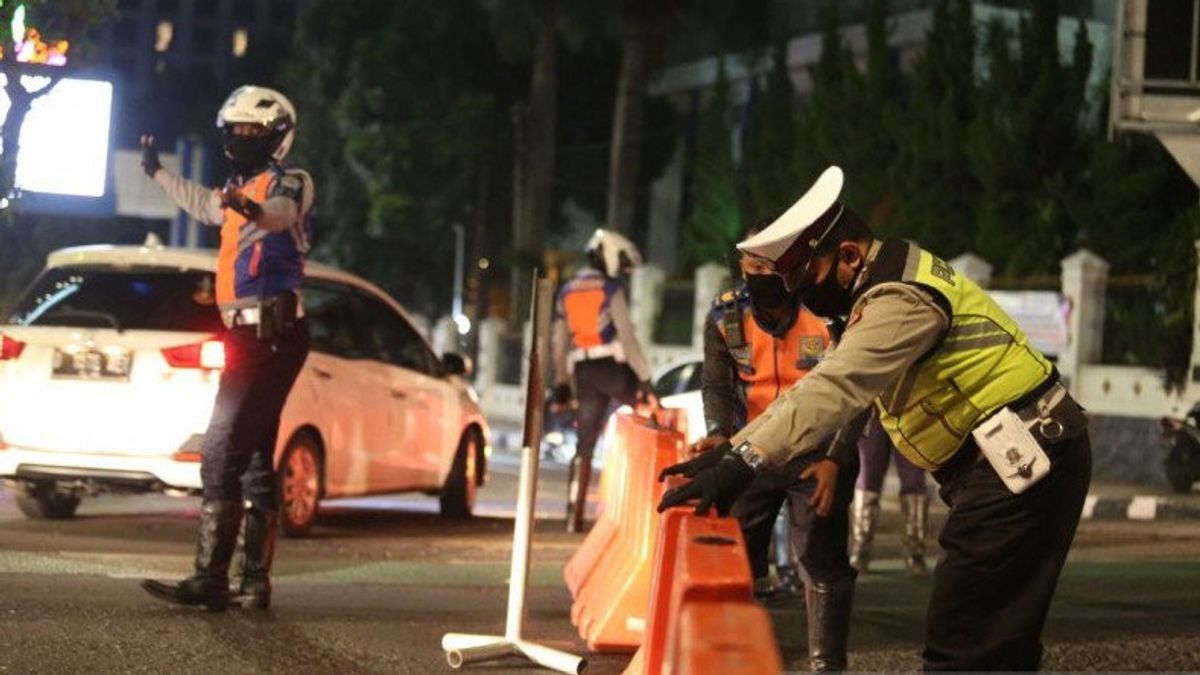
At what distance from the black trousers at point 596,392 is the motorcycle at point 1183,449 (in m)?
7.85

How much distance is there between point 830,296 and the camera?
5.99m

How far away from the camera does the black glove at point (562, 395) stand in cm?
1507

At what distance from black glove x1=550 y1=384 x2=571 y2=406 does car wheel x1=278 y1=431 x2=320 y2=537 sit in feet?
5.89

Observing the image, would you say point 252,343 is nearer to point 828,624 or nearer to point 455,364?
point 828,624

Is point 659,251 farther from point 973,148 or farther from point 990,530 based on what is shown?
point 990,530

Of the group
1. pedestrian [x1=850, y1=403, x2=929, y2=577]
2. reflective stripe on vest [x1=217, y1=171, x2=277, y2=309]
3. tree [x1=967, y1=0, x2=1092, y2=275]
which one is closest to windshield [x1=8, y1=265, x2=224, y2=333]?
reflective stripe on vest [x1=217, y1=171, x2=277, y2=309]

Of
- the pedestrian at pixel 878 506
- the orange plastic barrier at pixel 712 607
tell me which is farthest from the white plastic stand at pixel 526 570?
the pedestrian at pixel 878 506

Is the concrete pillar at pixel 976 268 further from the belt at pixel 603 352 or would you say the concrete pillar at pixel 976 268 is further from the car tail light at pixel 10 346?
the car tail light at pixel 10 346

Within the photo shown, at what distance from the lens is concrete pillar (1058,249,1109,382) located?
26188mm

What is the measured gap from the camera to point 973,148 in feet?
100

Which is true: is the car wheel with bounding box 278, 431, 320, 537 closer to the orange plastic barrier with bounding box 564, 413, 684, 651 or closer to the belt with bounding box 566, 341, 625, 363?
the belt with bounding box 566, 341, 625, 363

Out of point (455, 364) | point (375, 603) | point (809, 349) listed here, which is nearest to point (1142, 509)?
point (455, 364)

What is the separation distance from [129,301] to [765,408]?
5855mm

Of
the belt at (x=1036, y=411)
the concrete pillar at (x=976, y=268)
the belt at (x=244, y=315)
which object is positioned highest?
the concrete pillar at (x=976, y=268)
